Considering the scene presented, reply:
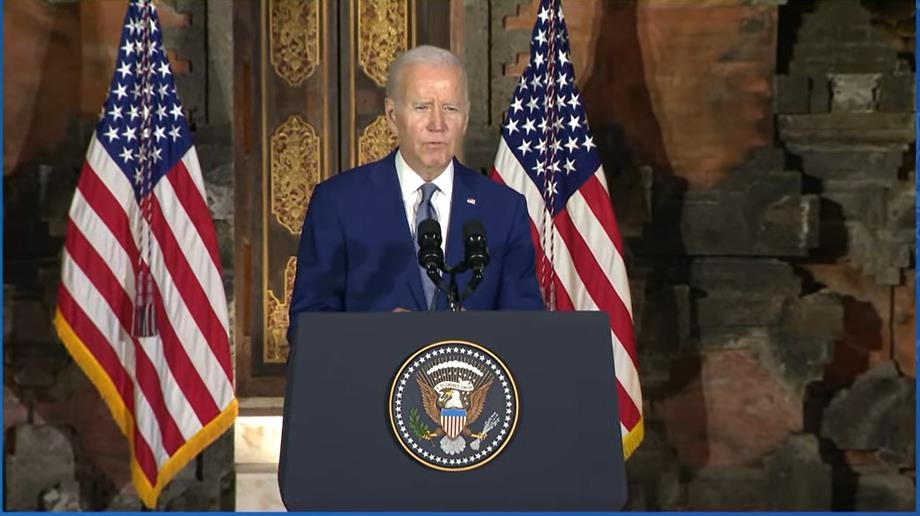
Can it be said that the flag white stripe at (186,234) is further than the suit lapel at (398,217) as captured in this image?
Yes

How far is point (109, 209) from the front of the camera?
5.12m

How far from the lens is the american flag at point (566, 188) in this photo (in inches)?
200

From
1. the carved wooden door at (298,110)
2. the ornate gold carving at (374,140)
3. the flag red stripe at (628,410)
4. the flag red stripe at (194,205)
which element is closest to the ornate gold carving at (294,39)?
the carved wooden door at (298,110)

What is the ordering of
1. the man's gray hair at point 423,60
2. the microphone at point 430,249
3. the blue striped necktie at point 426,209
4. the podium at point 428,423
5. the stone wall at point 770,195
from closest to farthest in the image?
the podium at point 428,423
the microphone at point 430,249
the man's gray hair at point 423,60
the blue striped necktie at point 426,209
the stone wall at point 770,195

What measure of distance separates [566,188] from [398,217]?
2.40m

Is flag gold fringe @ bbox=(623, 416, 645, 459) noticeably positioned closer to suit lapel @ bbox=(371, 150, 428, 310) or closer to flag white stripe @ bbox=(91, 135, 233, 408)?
flag white stripe @ bbox=(91, 135, 233, 408)

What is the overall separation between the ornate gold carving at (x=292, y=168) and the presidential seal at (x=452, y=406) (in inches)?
149

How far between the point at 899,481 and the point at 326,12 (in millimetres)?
3592

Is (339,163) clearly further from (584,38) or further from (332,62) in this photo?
(584,38)

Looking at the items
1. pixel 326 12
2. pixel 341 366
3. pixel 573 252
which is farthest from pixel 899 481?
pixel 341 366

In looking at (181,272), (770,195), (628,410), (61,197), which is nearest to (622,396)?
(628,410)

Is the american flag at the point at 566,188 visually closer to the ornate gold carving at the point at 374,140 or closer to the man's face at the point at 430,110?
the ornate gold carving at the point at 374,140

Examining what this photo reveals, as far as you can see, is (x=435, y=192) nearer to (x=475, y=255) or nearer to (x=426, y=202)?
(x=426, y=202)

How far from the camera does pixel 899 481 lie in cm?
570
